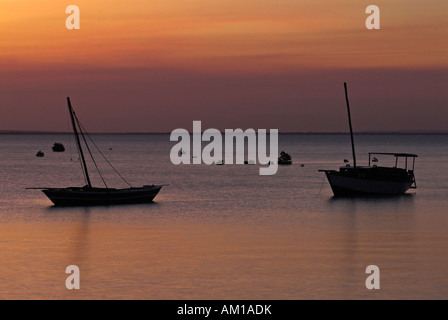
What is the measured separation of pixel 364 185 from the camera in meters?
75.8

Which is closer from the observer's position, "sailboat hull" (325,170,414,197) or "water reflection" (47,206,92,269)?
"water reflection" (47,206,92,269)

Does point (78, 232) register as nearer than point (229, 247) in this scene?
No

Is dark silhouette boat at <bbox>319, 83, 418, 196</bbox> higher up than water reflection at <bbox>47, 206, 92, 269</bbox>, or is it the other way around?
dark silhouette boat at <bbox>319, 83, 418, 196</bbox>

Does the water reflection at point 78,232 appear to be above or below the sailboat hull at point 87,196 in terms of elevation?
below

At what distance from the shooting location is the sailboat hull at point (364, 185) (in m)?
75.9

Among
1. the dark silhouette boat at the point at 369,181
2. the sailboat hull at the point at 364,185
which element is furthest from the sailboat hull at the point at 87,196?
the sailboat hull at the point at 364,185

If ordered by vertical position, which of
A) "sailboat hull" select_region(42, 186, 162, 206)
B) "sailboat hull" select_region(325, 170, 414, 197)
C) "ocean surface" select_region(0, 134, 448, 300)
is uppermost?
"sailboat hull" select_region(325, 170, 414, 197)

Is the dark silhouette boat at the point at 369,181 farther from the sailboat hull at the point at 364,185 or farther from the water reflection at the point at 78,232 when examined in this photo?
the water reflection at the point at 78,232

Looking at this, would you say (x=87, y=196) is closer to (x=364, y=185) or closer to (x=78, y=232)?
(x=78, y=232)

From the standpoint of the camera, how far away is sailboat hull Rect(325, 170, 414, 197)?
75.9 meters

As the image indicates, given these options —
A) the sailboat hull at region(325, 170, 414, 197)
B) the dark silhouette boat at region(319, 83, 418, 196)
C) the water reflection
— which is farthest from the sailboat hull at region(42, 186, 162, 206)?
the sailboat hull at region(325, 170, 414, 197)

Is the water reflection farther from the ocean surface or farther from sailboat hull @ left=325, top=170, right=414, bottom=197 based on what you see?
sailboat hull @ left=325, top=170, right=414, bottom=197

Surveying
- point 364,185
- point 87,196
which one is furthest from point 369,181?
point 87,196
